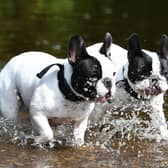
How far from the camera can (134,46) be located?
24.2 ft

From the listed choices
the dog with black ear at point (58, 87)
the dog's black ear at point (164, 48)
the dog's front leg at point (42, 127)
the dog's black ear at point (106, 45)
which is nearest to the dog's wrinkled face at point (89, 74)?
the dog with black ear at point (58, 87)

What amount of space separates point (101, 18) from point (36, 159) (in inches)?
451

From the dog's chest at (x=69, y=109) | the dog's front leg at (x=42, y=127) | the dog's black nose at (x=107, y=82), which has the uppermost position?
the dog's black nose at (x=107, y=82)

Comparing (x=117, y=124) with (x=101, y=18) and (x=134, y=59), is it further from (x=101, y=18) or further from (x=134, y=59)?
(x=101, y=18)

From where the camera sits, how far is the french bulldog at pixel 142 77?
716cm

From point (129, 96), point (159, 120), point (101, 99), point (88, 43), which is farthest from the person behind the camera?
point (88, 43)

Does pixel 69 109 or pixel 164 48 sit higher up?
pixel 164 48

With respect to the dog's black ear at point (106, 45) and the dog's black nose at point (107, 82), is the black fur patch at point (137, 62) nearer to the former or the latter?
the dog's black ear at point (106, 45)

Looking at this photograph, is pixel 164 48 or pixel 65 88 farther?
pixel 164 48

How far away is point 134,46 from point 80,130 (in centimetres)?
97

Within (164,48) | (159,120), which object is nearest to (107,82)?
(164,48)

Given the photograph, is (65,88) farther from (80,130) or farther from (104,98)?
(80,130)

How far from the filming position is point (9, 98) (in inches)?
294

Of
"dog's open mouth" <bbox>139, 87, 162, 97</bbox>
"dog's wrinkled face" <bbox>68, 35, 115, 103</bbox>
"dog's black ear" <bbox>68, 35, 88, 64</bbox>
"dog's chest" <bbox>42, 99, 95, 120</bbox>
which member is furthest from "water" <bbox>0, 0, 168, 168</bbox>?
"dog's black ear" <bbox>68, 35, 88, 64</bbox>
